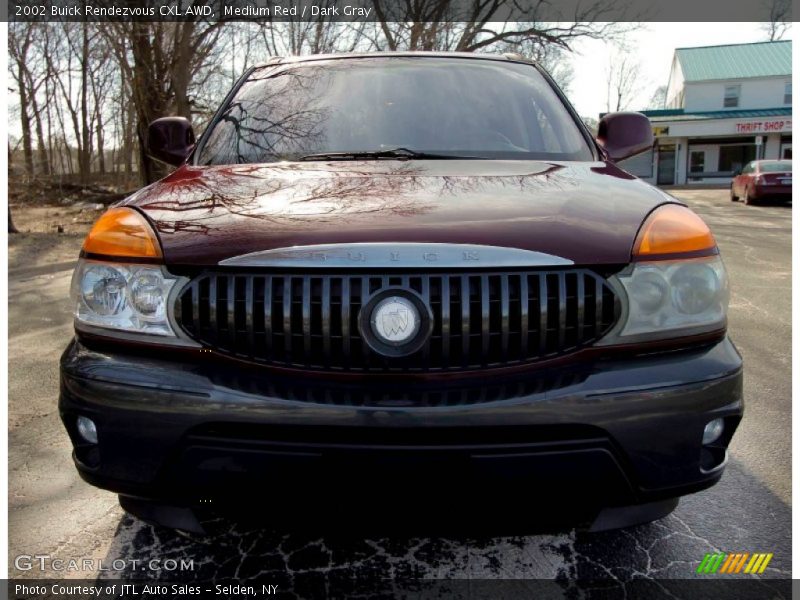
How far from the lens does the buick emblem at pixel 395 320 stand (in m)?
1.49

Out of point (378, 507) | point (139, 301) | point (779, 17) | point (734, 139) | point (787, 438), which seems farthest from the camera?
point (779, 17)

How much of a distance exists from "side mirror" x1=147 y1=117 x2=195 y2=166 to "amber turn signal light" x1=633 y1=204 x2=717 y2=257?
2.25m

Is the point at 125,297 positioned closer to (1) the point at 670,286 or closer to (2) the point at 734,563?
(1) the point at 670,286

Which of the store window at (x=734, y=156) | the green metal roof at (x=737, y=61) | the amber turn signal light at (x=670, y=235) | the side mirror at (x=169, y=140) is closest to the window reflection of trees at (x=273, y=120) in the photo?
the side mirror at (x=169, y=140)

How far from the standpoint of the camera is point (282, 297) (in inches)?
60.5

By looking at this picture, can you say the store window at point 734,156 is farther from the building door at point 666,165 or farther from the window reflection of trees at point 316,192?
the window reflection of trees at point 316,192

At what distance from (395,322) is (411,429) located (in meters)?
0.26

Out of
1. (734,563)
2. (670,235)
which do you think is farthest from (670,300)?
(734,563)

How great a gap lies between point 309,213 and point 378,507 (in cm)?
80

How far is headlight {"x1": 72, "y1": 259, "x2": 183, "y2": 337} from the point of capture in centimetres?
163

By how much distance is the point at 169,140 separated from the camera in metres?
3.04

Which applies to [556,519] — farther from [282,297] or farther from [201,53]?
[201,53]

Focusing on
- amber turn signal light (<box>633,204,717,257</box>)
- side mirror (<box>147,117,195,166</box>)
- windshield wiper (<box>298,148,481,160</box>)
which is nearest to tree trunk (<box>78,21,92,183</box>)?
side mirror (<box>147,117,195,166</box>)

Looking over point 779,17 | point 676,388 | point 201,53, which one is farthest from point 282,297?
point 779,17
